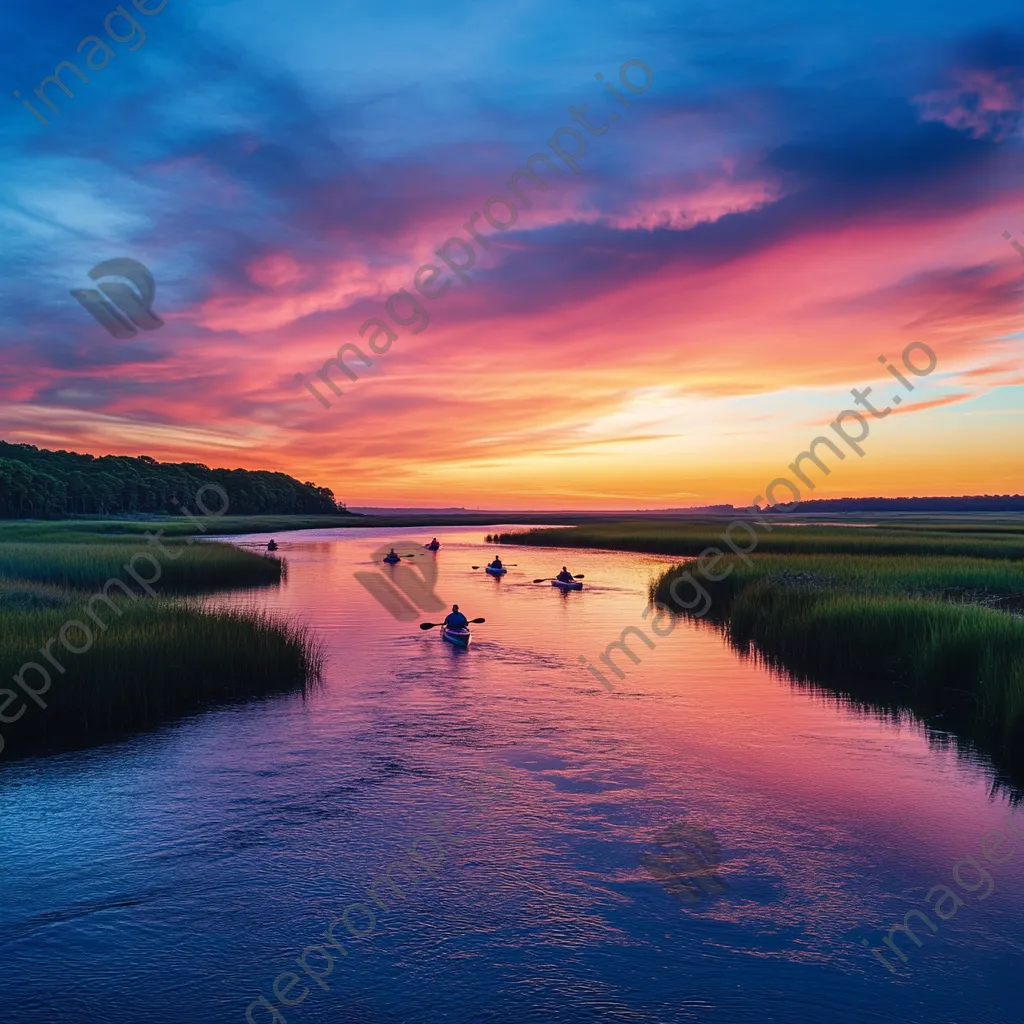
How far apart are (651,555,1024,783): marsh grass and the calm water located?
1.75 meters

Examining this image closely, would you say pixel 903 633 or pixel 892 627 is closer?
pixel 903 633

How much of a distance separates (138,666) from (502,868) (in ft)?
36.2

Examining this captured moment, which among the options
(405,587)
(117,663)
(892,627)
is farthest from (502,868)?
(405,587)

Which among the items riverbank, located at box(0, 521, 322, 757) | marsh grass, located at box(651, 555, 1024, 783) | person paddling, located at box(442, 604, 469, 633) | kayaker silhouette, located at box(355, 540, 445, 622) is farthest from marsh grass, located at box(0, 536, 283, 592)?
marsh grass, located at box(651, 555, 1024, 783)

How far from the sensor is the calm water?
26.3 feet

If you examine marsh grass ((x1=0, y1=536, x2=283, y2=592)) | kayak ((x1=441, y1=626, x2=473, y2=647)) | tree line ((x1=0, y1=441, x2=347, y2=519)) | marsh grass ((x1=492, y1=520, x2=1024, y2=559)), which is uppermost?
tree line ((x1=0, y1=441, x2=347, y2=519))

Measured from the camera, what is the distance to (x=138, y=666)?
1817 centimetres

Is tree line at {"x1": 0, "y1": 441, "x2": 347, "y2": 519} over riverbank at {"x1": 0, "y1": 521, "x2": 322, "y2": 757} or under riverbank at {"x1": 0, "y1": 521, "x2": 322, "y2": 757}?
over

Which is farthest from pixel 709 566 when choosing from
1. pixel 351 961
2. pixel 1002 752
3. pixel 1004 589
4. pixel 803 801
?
pixel 351 961

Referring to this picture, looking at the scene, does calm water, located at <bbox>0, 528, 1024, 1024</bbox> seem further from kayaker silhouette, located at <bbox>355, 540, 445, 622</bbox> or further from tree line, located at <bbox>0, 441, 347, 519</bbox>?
tree line, located at <bbox>0, 441, 347, 519</bbox>

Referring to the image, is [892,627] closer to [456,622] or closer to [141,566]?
[456,622]

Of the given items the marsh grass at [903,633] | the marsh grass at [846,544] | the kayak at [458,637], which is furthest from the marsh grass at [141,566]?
the marsh grass at [846,544]

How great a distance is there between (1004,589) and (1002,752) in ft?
53.3

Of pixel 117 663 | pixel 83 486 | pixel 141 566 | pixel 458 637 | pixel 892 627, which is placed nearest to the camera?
pixel 117 663
